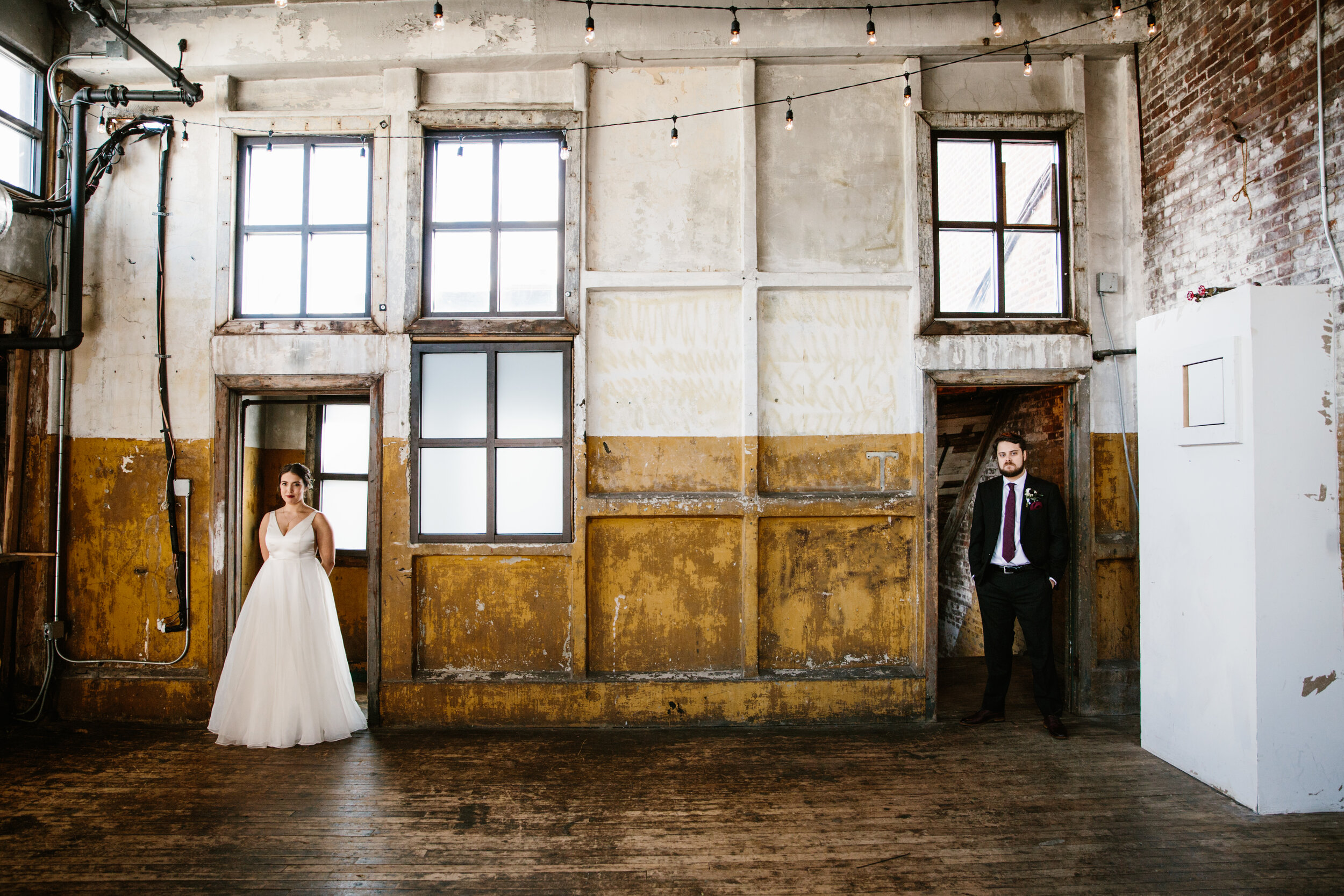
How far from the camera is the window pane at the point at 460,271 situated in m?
4.71

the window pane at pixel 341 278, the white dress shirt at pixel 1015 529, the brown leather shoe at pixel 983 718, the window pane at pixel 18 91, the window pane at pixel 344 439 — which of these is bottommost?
the brown leather shoe at pixel 983 718

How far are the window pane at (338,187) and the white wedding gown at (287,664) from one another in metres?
2.20

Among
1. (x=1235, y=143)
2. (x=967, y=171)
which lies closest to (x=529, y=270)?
(x=967, y=171)

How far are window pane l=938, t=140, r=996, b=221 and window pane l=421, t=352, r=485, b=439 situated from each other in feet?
11.8

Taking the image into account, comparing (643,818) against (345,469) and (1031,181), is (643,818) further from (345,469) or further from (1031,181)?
(1031,181)

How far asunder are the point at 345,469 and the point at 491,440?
7.40 feet

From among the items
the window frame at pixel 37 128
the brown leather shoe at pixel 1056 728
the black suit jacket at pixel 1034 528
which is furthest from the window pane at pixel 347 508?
the brown leather shoe at pixel 1056 728

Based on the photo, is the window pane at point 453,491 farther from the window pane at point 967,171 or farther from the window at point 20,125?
the window pane at point 967,171

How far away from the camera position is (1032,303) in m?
4.73

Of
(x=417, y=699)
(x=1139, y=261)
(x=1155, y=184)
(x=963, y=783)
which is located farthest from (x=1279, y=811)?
(x=417, y=699)

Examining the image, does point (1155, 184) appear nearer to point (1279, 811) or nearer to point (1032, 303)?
point (1032, 303)

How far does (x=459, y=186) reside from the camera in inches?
186

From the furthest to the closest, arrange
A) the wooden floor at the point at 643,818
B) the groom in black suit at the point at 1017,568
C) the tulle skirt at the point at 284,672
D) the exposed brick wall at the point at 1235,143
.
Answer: the groom in black suit at the point at 1017,568 → the tulle skirt at the point at 284,672 → the exposed brick wall at the point at 1235,143 → the wooden floor at the point at 643,818

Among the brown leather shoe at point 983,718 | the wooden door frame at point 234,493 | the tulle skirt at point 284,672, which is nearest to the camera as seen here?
the tulle skirt at point 284,672
